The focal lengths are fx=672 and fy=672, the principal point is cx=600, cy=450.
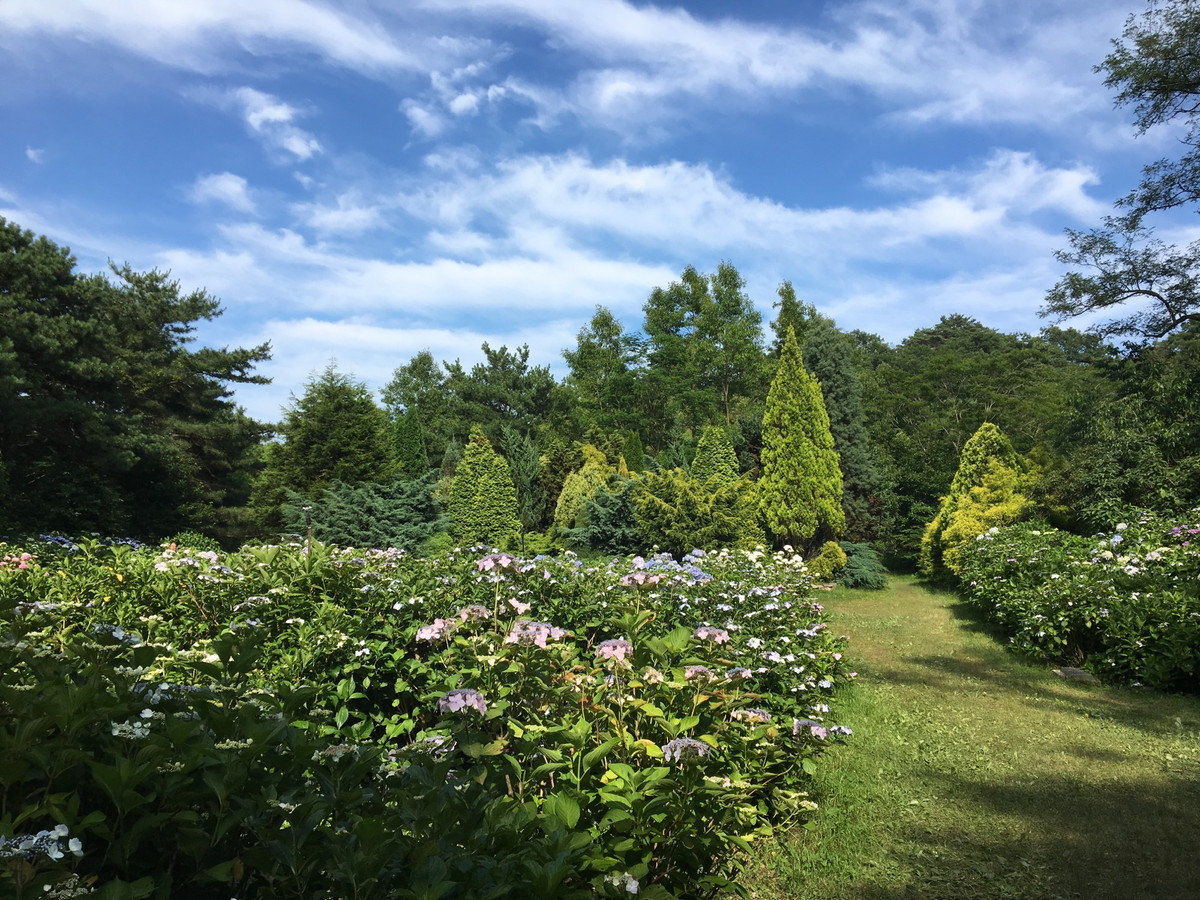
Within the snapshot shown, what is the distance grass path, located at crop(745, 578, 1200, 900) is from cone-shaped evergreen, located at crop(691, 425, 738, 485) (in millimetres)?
8862

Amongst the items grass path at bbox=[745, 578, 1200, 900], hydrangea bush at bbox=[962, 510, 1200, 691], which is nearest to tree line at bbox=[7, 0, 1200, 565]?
hydrangea bush at bbox=[962, 510, 1200, 691]

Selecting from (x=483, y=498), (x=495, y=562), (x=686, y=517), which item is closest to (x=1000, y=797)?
(x=495, y=562)

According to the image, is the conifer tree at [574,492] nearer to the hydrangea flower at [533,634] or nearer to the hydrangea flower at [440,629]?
the hydrangea flower at [440,629]

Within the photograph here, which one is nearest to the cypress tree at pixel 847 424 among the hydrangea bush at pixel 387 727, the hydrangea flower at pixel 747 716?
the hydrangea bush at pixel 387 727

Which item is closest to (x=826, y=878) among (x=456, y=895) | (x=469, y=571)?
(x=456, y=895)

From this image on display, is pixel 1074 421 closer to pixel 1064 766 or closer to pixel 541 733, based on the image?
pixel 1064 766

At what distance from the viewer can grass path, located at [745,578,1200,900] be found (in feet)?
9.60

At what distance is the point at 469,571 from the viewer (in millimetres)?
4445

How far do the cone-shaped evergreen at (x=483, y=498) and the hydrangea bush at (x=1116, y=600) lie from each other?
9713 millimetres

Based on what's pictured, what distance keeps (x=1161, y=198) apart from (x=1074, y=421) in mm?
3873

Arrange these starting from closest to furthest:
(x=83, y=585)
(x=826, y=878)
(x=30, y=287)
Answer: (x=826, y=878) < (x=83, y=585) < (x=30, y=287)

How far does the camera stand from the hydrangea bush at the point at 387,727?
121 centimetres

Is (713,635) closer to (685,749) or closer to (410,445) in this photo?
(685,749)

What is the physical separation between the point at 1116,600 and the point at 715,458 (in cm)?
950
